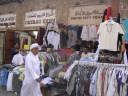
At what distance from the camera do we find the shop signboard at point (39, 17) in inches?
568

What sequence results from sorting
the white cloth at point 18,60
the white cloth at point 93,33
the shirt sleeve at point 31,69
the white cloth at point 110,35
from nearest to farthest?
1. the shirt sleeve at point 31,69
2. the white cloth at point 110,35
3. the white cloth at point 93,33
4. the white cloth at point 18,60

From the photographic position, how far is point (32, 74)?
9.91 metres

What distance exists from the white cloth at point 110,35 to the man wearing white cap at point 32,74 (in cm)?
189

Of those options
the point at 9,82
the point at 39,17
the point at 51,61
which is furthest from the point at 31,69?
the point at 39,17

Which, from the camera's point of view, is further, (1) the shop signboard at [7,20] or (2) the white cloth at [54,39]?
(1) the shop signboard at [7,20]

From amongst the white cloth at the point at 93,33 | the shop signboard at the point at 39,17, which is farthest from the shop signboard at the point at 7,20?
the white cloth at the point at 93,33

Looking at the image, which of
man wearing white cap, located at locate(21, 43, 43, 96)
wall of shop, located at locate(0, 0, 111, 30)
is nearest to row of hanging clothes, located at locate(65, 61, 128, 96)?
man wearing white cap, located at locate(21, 43, 43, 96)

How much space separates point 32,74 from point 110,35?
243 centimetres

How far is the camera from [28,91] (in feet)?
33.6

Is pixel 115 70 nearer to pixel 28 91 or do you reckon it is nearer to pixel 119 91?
pixel 119 91

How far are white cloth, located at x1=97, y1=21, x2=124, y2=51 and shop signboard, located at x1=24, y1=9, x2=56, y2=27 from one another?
14.2 feet

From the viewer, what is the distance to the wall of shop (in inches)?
530

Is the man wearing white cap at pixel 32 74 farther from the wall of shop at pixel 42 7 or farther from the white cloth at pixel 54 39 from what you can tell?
the wall of shop at pixel 42 7

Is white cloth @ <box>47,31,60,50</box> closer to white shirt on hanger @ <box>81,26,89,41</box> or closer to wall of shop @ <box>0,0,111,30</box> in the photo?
white shirt on hanger @ <box>81,26,89,41</box>
